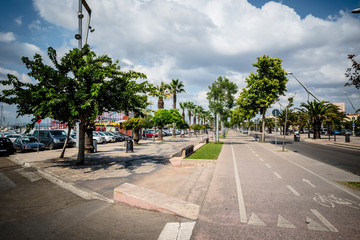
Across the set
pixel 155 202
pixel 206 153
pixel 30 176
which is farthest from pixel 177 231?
pixel 206 153

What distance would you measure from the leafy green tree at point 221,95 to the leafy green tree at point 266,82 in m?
5.44

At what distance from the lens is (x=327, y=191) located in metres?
6.25

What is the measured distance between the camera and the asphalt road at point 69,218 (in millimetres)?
3670

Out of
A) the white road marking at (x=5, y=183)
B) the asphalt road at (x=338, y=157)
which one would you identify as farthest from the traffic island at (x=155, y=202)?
the asphalt road at (x=338, y=157)

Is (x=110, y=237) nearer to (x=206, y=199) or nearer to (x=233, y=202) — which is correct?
(x=206, y=199)

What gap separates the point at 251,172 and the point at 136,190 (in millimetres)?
5576

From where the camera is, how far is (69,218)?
4.38 m

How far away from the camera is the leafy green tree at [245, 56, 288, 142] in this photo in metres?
28.7

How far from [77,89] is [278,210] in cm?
881

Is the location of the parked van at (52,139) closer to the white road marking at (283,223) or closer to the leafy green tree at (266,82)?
the white road marking at (283,223)

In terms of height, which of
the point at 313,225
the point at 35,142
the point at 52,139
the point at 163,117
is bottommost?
the point at 313,225

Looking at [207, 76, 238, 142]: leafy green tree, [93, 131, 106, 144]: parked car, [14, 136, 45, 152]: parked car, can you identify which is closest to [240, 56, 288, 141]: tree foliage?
[207, 76, 238, 142]: leafy green tree

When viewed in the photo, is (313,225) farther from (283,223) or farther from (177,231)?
(177,231)

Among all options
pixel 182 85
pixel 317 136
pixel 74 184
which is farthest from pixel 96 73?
pixel 317 136
